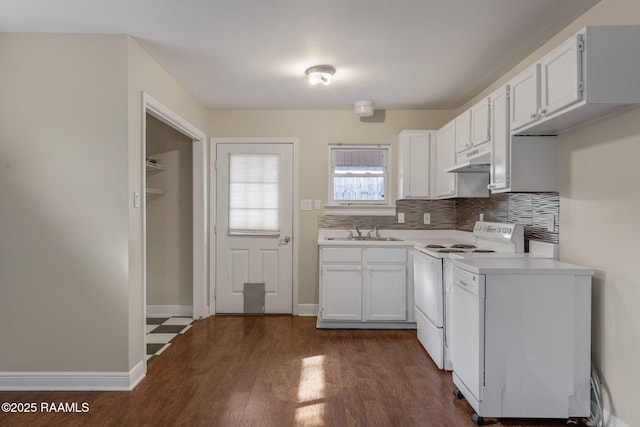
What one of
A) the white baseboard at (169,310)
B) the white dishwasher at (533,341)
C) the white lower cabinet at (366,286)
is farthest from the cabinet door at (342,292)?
the white dishwasher at (533,341)

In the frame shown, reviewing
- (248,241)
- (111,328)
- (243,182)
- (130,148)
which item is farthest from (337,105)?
(111,328)

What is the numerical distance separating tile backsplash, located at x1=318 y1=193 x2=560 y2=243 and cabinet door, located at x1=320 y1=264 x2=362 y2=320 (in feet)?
2.27

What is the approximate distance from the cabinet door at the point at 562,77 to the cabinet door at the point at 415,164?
75.4 inches

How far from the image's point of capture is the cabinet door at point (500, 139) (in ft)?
8.00

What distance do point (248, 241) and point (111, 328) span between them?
76.2 inches

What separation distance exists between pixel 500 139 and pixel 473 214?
Result: 1.40 meters

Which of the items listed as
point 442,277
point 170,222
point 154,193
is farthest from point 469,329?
point 154,193

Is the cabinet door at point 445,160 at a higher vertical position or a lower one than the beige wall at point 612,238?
higher

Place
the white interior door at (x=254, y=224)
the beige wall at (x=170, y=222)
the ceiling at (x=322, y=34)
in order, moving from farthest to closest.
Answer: the white interior door at (x=254, y=224) → the beige wall at (x=170, y=222) → the ceiling at (x=322, y=34)

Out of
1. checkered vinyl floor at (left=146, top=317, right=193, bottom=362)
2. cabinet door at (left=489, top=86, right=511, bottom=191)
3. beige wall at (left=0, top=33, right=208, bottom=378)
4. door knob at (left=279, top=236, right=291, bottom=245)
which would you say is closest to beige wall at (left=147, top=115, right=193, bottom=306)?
checkered vinyl floor at (left=146, top=317, right=193, bottom=362)

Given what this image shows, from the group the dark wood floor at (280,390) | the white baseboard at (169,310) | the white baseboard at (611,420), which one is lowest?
the dark wood floor at (280,390)

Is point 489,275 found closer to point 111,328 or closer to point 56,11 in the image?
point 111,328

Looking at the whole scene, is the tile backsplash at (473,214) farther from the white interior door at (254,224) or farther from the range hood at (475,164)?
the white interior door at (254,224)

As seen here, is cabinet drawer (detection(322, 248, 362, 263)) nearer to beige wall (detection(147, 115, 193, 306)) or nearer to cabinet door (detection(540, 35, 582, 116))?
beige wall (detection(147, 115, 193, 306))
